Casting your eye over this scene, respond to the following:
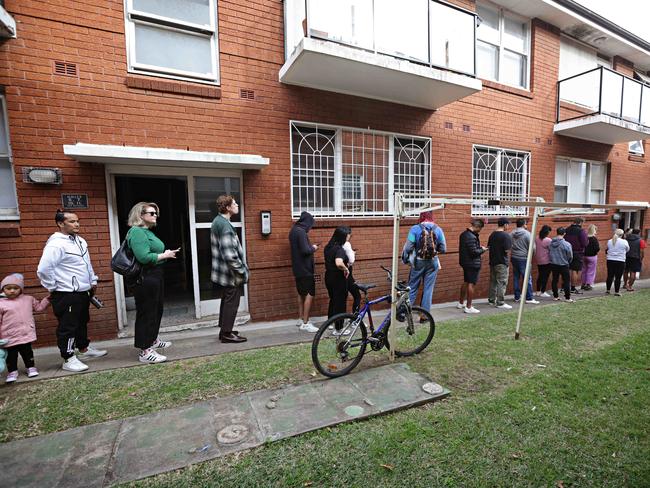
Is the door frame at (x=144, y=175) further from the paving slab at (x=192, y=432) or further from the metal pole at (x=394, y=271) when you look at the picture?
the metal pole at (x=394, y=271)

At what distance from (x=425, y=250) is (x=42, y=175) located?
17.1 feet

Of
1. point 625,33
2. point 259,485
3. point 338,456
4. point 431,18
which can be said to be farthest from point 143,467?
point 625,33

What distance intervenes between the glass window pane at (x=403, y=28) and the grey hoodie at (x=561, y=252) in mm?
4977

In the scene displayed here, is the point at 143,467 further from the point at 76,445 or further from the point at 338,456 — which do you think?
the point at 338,456

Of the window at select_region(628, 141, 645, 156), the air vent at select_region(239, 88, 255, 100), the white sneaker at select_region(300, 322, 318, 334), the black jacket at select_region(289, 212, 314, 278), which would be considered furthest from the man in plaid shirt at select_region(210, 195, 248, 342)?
the window at select_region(628, 141, 645, 156)

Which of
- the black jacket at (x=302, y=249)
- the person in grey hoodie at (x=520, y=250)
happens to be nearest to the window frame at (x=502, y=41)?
the person in grey hoodie at (x=520, y=250)

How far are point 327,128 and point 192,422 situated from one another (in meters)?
4.73

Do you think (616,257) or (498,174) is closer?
(498,174)

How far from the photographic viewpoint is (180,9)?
186 inches

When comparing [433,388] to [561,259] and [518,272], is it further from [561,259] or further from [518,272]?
[561,259]

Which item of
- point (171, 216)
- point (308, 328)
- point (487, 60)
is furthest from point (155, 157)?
point (487, 60)

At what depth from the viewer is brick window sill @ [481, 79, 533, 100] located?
23.9 ft

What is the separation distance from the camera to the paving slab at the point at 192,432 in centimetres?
223

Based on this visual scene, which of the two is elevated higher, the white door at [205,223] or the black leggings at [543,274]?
the white door at [205,223]
